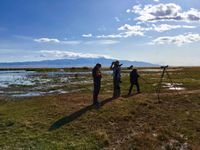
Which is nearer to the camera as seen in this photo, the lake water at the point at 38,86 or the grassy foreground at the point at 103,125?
the grassy foreground at the point at 103,125

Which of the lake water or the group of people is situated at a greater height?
the group of people

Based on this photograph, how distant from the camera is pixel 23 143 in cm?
1692

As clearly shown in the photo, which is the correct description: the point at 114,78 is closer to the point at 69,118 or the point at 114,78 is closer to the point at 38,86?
the point at 69,118

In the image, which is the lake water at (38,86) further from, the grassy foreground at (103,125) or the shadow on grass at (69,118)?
the shadow on grass at (69,118)

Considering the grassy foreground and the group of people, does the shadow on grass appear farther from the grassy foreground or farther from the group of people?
the group of people

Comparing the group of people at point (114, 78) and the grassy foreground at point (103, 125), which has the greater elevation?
the group of people at point (114, 78)

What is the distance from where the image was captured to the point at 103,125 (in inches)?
770

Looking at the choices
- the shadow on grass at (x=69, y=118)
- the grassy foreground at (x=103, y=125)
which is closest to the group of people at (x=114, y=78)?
the grassy foreground at (x=103, y=125)

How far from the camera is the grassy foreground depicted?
677 inches

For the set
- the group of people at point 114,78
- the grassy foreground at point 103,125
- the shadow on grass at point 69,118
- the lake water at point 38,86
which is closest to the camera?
the grassy foreground at point 103,125

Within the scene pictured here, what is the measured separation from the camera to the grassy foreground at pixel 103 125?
1719cm

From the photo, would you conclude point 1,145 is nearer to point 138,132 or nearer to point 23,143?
point 23,143

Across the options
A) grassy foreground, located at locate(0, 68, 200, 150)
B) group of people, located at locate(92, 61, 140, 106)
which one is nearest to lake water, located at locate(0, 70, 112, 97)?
group of people, located at locate(92, 61, 140, 106)

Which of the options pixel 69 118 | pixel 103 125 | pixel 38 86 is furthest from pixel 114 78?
pixel 38 86
